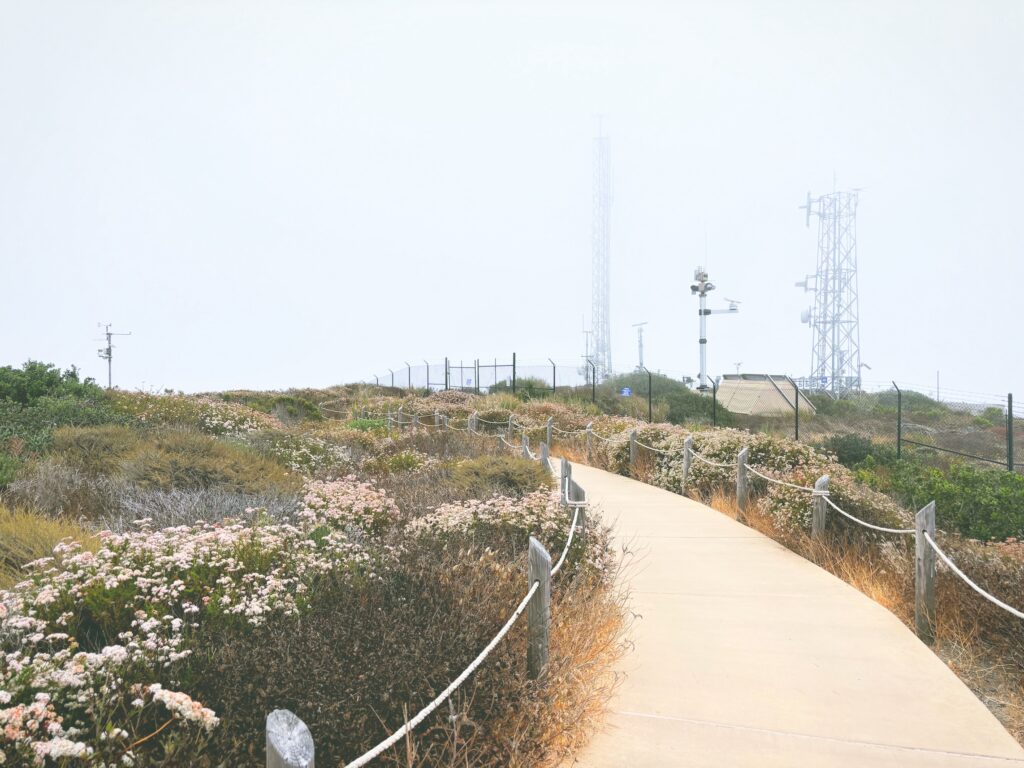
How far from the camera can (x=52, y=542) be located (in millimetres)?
5258

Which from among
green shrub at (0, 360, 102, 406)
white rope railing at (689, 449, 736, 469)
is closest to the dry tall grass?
white rope railing at (689, 449, 736, 469)

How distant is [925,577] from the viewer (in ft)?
19.3

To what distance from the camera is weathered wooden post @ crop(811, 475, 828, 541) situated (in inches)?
319

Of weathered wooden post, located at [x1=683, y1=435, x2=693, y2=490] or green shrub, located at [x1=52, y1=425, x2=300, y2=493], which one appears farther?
weathered wooden post, located at [x1=683, y1=435, x2=693, y2=490]

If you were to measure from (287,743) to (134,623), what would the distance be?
190cm

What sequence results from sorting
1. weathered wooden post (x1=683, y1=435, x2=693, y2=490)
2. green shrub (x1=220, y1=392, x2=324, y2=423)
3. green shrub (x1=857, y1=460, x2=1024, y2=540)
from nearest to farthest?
green shrub (x1=857, y1=460, x2=1024, y2=540) → weathered wooden post (x1=683, y1=435, x2=693, y2=490) → green shrub (x1=220, y1=392, x2=324, y2=423)

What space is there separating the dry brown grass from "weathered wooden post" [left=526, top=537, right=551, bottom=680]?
2939mm

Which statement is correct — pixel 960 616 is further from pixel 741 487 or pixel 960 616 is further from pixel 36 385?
pixel 36 385

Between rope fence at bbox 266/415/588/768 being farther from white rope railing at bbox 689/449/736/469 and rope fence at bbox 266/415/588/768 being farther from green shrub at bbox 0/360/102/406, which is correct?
green shrub at bbox 0/360/102/406

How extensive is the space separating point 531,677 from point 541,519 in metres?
2.48

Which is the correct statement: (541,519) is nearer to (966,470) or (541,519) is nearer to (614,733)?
(614,733)

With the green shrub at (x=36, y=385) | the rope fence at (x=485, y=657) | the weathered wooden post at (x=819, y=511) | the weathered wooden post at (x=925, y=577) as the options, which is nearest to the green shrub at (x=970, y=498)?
the weathered wooden post at (x=819, y=511)

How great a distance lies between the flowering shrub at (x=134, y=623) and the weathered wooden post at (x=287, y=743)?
642mm

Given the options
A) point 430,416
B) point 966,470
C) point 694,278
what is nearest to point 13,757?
point 966,470
